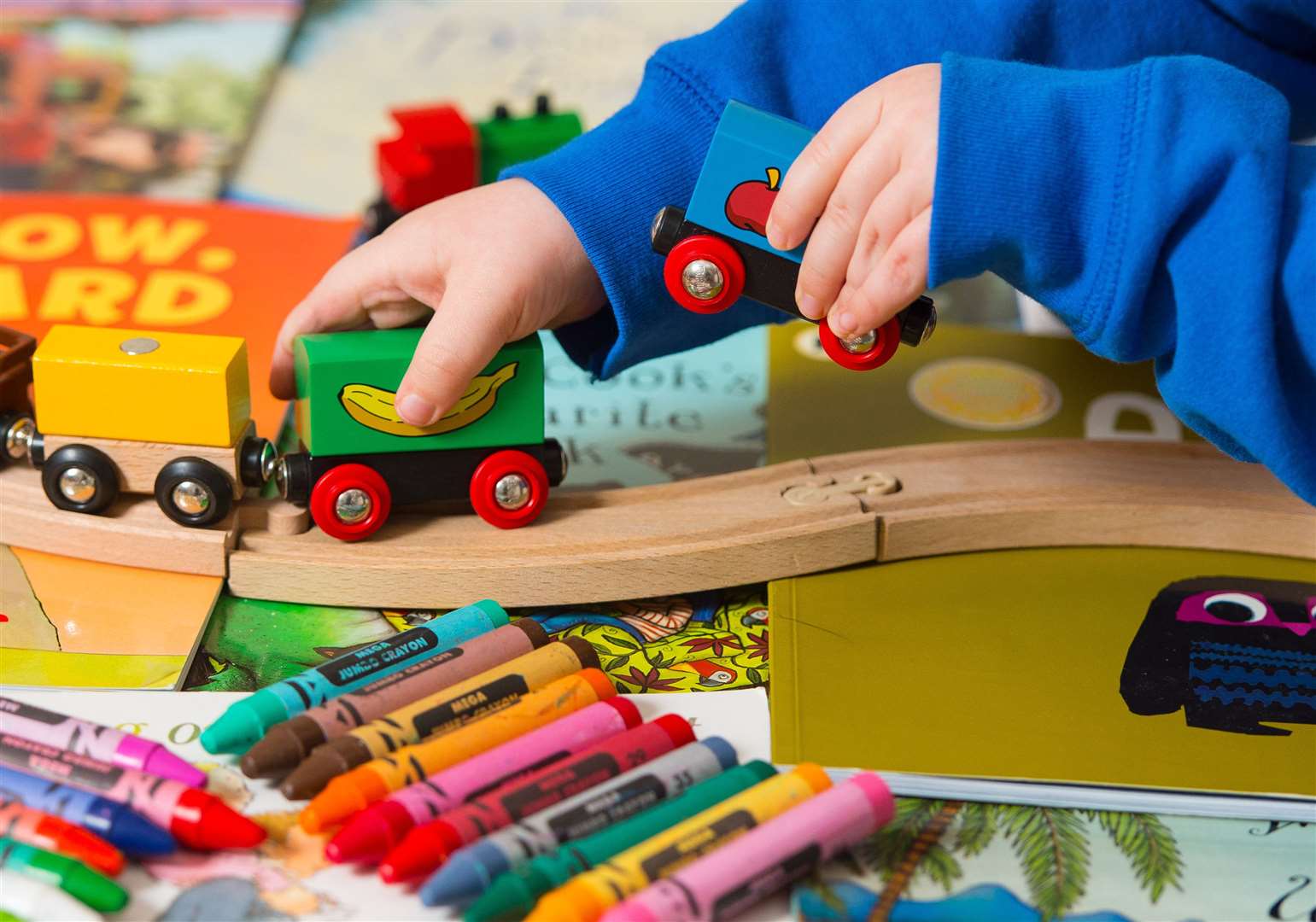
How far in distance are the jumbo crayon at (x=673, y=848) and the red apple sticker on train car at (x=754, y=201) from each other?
0.84ft

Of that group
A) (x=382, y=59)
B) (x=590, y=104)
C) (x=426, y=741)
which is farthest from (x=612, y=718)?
(x=382, y=59)

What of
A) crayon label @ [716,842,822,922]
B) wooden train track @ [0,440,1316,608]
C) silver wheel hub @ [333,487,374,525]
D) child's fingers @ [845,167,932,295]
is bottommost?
crayon label @ [716,842,822,922]

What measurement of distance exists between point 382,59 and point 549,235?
0.74 metres

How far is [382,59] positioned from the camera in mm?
1424

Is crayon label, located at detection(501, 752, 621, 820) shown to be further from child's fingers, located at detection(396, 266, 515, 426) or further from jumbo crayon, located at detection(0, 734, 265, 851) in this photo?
child's fingers, located at detection(396, 266, 515, 426)

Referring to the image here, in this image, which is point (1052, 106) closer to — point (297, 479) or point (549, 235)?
point (549, 235)

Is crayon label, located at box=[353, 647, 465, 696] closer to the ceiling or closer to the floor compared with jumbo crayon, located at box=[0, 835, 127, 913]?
closer to the ceiling

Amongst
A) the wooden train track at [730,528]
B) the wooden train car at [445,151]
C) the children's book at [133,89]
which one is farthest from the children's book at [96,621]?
the children's book at [133,89]

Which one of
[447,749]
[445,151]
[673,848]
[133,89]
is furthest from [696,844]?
[133,89]

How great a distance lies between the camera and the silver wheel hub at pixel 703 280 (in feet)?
2.27

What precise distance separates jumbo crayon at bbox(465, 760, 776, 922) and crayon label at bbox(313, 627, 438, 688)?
146 millimetres

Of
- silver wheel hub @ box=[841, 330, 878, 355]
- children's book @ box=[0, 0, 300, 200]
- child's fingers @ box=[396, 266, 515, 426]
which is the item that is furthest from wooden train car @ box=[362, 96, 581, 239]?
silver wheel hub @ box=[841, 330, 878, 355]

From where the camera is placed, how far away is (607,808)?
21.9 inches

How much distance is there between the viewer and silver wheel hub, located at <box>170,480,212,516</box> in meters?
0.73
